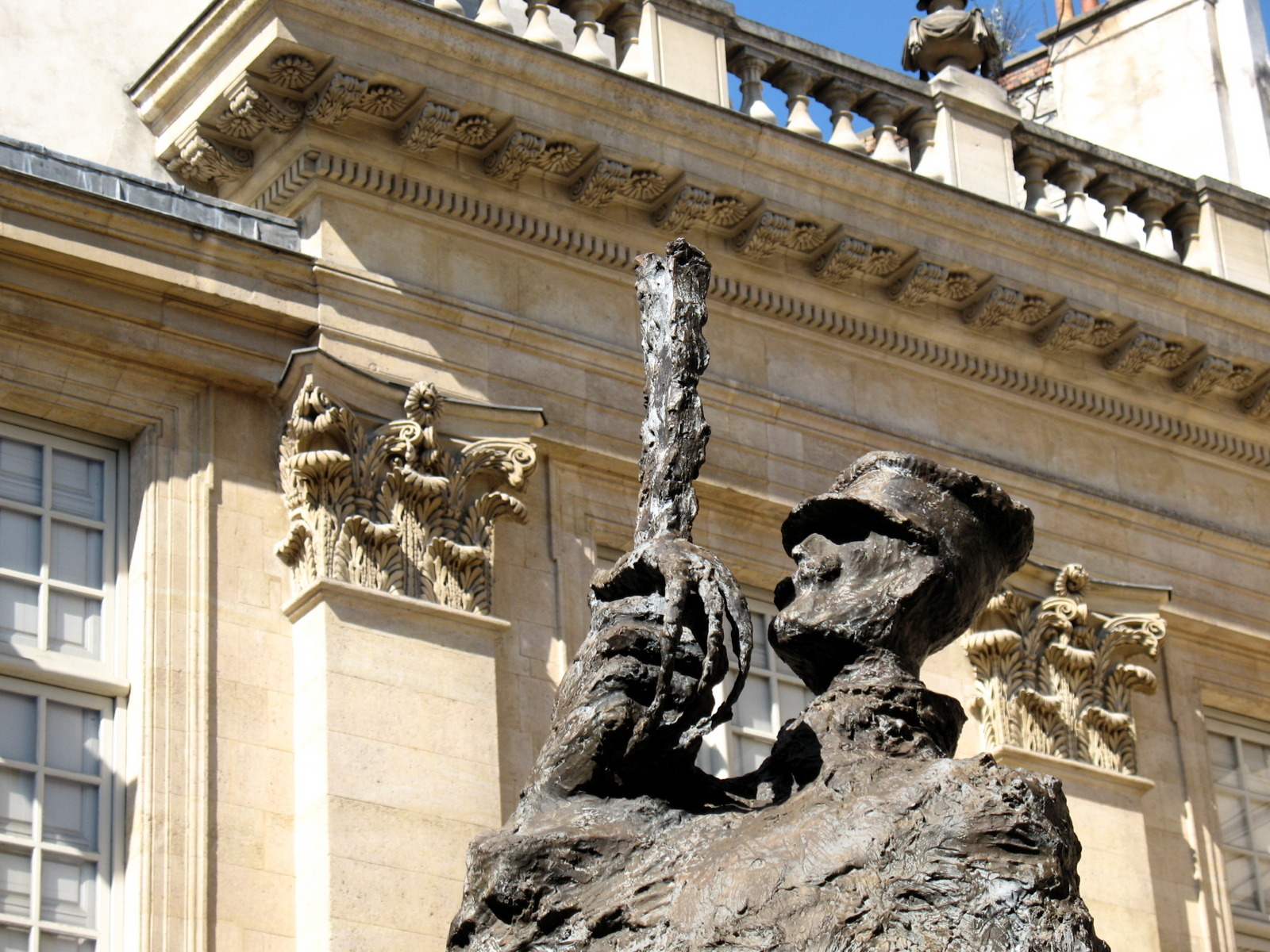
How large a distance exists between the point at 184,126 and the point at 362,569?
9.05 ft

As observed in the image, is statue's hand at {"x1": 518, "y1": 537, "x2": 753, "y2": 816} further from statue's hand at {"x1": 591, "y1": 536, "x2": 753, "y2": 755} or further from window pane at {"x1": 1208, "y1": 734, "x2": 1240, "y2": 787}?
window pane at {"x1": 1208, "y1": 734, "x2": 1240, "y2": 787}

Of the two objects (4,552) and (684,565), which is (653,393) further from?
(4,552)

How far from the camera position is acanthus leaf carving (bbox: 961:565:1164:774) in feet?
50.2

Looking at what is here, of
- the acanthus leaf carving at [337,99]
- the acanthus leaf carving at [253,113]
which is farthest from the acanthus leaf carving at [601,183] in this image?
the acanthus leaf carving at [253,113]

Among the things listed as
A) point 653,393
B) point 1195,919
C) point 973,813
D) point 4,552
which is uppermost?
point 4,552

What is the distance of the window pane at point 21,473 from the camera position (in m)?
12.7

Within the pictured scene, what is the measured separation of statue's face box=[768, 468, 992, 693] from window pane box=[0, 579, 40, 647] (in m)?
8.52

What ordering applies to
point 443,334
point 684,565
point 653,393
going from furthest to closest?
point 443,334
point 653,393
point 684,565

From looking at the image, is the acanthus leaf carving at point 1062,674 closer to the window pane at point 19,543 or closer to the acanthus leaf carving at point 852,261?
the acanthus leaf carving at point 852,261

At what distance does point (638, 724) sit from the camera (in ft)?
13.4

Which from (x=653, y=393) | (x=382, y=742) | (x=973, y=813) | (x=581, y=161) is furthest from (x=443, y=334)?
(x=973, y=813)

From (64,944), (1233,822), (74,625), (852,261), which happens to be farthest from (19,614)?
(1233,822)

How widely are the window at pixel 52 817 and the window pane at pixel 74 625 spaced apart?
237 millimetres

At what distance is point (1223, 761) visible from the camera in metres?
16.4
